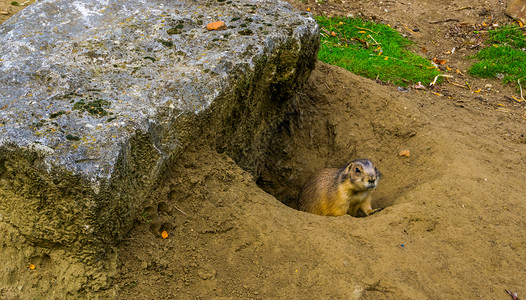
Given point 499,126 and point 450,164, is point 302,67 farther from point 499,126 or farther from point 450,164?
point 499,126

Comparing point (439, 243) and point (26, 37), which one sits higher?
point (26, 37)

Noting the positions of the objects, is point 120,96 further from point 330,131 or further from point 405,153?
point 405,153

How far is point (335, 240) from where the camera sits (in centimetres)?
404

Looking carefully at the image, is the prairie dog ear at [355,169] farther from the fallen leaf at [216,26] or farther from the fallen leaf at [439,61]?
the fallen leaf at [439,61]

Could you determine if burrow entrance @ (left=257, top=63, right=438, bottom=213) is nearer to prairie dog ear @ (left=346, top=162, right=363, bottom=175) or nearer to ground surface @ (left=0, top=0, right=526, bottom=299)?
ground surface @ (left=0, top=0, right=526, bottom=299)

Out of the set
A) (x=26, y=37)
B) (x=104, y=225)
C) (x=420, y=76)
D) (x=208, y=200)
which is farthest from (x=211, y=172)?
(x=420, y=76)

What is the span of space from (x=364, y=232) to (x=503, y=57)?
22.0 feet

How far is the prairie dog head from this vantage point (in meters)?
5.50

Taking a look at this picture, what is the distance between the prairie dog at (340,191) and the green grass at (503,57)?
4.44 m

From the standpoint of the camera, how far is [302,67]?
17.7 ft

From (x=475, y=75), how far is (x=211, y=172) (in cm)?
661

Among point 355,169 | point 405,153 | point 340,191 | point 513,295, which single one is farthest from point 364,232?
point 405,153

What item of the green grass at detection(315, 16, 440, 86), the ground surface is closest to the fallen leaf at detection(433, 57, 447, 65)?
the green grass at detection(315, 16, 440, 86)

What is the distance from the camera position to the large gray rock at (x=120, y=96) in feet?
10.3
